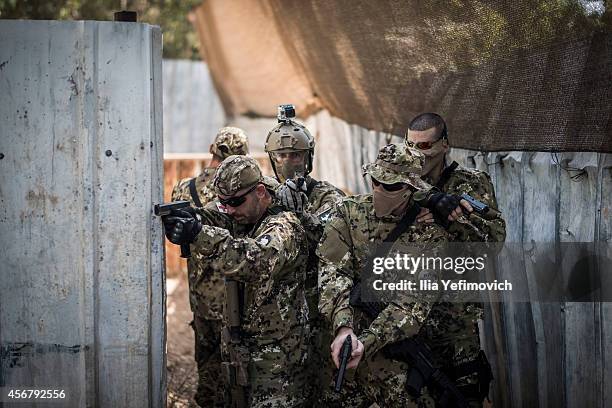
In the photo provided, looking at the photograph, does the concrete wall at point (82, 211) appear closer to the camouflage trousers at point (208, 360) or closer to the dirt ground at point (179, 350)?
the camouflage trousers at point (208, 360)

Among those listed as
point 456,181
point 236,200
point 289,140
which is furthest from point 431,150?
point 236,200

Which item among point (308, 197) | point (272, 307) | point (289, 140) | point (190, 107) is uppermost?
point (190, 107)

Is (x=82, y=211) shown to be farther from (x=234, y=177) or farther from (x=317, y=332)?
(x=317, y=332)

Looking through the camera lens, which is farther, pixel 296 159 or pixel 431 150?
pixel 296 159

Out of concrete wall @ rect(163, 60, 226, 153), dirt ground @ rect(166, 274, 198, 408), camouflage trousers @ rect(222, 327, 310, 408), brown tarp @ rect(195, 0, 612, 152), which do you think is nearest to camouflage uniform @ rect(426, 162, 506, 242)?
brown tarp @ rect(195, 0, 612, 152)

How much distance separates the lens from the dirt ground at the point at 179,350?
646 cm

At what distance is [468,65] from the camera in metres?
5.20

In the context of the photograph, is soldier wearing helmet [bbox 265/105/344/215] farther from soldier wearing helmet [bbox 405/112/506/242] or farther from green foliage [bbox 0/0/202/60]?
green foliage [bbox 0/0/202/60]

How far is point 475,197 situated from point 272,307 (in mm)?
1235

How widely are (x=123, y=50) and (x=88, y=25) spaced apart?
0.65 ft

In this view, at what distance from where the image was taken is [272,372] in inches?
170

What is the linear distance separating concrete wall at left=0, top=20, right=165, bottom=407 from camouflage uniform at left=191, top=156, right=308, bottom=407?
0.38 meters

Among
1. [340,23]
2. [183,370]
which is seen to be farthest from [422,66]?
[183,370]

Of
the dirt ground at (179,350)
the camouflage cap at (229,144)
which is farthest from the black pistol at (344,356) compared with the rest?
the dirt ground at (179,350)
